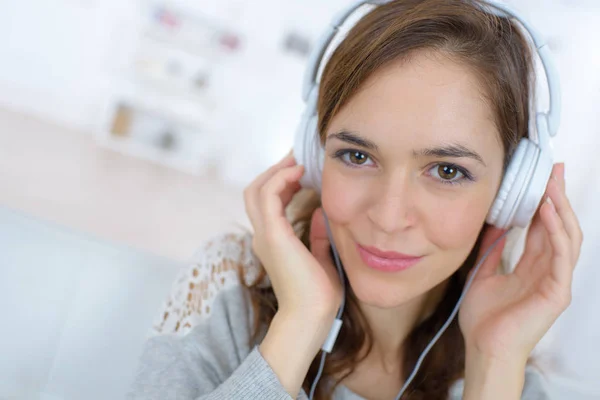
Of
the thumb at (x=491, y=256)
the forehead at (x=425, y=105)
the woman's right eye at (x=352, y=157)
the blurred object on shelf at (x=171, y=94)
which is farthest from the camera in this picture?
the blurred object on shelf at (x=171, y=94)

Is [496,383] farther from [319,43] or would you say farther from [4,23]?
[4,23]

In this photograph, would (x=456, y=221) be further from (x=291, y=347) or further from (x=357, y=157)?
(x=291, y=347)

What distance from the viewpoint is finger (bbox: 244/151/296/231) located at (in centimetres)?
103

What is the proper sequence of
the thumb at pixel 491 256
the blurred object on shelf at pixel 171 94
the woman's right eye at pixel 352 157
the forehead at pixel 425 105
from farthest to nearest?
the blurred object on shelf at pixel 171 94
the thumb at pixel 491 256
the woman's right eye at pixel 352 157
the forehead at pixel 425 105

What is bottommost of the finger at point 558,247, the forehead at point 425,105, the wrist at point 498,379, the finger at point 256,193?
the wrist at point 498,379

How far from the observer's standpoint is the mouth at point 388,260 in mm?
915

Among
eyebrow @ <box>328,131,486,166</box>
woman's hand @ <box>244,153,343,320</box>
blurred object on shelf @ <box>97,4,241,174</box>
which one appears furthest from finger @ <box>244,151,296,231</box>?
blurred object on shelf @ <box>97,4,241,174</box>

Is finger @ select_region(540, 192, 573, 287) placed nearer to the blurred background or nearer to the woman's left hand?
the woman's left hand

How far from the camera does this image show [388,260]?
0.92 metres

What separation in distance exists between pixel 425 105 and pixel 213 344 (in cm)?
59

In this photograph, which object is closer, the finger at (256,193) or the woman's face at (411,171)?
the woman's face at (411,171)

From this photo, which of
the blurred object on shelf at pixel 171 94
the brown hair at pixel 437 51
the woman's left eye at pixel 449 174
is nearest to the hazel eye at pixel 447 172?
the woman's left eye at pixel 449 174

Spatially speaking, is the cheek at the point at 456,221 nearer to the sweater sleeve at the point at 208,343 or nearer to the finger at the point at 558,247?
the finger at the point at 558,247

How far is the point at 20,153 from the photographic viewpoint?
3.09 metres
